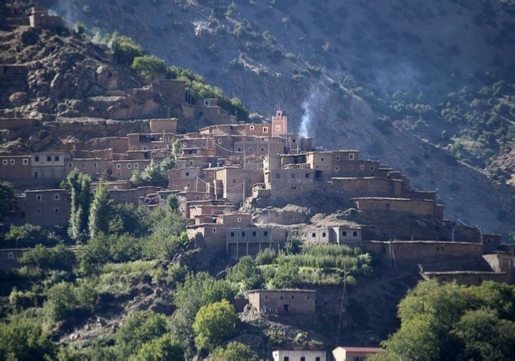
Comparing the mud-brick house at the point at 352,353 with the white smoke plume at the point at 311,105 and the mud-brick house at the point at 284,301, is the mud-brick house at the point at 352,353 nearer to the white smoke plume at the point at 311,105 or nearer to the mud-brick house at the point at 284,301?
the mud-brick house at the point at 284,301

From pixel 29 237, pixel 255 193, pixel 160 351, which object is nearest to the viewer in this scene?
pixel 160 351

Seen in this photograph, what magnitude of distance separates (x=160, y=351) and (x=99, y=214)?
44.9 ft

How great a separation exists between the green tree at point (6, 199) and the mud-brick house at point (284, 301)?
1479 centimetres

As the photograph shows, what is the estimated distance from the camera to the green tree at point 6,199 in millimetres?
89438

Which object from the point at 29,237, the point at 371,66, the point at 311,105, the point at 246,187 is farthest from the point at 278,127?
the point at 371,66

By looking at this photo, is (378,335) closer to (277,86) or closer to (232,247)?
(232,247)

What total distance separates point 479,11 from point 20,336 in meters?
85.3

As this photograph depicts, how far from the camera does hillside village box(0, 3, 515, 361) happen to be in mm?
85625

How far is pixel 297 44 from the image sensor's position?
144000mm

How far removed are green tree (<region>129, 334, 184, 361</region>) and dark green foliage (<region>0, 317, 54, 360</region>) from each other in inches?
146

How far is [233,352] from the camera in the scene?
76.4 m

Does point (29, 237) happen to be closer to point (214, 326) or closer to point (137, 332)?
point (137, 332)

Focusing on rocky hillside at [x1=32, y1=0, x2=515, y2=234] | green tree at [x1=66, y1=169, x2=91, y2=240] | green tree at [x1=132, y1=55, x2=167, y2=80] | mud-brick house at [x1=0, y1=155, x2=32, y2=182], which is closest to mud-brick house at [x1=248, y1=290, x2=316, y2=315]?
green tree at [x1=66, y1=169, x2=91, y2=240]

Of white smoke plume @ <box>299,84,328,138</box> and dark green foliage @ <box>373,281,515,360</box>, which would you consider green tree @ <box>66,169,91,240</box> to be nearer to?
dark green foliage @ <box>373,281,515,360</box>
